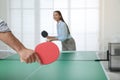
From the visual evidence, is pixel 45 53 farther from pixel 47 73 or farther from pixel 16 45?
pixel 47 73

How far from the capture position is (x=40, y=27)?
9.23 meters

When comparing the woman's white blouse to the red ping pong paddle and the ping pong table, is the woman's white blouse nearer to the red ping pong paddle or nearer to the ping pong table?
the ping pong table

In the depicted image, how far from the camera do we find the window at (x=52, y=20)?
9.02m

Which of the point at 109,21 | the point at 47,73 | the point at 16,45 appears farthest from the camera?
the point at 109,21

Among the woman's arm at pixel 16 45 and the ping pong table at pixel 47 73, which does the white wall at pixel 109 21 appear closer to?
the ping pong table at pixel 47 73

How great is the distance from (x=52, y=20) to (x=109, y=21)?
1698 millimetres

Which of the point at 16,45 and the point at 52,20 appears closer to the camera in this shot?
the point at 16,45

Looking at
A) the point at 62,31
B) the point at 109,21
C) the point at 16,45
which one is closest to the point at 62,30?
the point at 62,31

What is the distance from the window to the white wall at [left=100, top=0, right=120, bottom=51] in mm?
180

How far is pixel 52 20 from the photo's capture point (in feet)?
30.1

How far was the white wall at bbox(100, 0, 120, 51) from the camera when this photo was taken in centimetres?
892

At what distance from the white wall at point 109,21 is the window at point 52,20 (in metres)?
0.18

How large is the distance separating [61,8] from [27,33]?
1300mm

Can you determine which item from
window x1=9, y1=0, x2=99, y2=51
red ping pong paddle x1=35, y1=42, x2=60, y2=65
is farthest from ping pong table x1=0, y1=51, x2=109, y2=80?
window x1=9, y1=0, x2=99, y2=51
